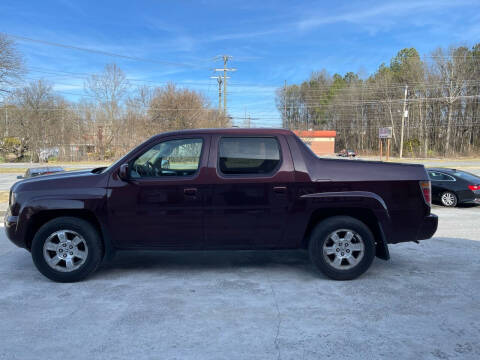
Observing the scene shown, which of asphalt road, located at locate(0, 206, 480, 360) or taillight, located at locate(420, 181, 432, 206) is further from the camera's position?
taillight, located at locate(420, 181, 432, 206)

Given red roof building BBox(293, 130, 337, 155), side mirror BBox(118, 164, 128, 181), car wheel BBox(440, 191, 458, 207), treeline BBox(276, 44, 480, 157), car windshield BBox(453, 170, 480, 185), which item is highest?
treeline BBox(276, 44, 480, 157)

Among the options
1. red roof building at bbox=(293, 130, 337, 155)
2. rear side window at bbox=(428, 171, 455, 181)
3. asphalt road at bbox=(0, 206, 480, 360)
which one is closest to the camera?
asphalt road at bbox=(0, 206, 480, 360)

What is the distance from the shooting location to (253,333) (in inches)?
128

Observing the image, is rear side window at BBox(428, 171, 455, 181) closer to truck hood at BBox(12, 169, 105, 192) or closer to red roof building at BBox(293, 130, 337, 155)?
truck hood at BBox(12, 169, 105, 192)

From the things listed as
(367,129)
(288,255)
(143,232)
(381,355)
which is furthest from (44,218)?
(367,129)

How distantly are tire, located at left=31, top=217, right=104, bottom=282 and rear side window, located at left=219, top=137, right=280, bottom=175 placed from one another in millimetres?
1882

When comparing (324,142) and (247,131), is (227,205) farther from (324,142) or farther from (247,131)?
(324,142)

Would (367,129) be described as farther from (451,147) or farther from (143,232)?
(143,232)

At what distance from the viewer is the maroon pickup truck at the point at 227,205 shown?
14.5 ft

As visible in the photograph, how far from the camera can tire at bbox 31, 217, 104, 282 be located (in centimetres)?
448

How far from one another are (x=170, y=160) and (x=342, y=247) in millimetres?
2466

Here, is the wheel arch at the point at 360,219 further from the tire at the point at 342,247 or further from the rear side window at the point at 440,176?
the rear side window at the point at 440,176

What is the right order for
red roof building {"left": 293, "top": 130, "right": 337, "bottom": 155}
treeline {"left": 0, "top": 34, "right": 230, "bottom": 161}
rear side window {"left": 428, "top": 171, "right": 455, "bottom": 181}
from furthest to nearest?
red roof building {"left": 293, "top": 130, "right": 337, "bottom": 155} → treeline {"left": 0, "top": 34, "right": 230, "bottom": 161} → rear side window {"left": 428, "top": 171, "right": 455, "bottom": 181}

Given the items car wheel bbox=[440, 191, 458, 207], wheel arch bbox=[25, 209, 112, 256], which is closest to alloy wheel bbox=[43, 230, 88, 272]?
wheel arch bbox=[25, 209, 112, 256]
